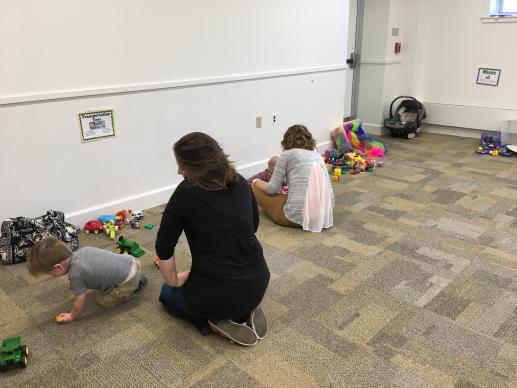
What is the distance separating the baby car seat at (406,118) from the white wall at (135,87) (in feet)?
5.75

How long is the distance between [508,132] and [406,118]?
3.97ft

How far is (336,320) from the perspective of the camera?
6.95ft

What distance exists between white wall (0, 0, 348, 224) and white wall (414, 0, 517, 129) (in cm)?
203

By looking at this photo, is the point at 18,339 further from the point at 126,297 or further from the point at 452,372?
the point at 452,372

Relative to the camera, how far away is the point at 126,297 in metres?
2.23

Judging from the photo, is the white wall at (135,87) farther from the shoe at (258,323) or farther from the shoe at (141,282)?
the shoe at (258,323)

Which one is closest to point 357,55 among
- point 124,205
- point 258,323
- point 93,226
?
point 124,205

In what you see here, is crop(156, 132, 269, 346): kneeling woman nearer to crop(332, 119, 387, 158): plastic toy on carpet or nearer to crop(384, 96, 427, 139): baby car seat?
crop(332, 119, 387, 158): plastic toy on carpet

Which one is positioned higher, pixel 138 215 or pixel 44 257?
pixel 44 257

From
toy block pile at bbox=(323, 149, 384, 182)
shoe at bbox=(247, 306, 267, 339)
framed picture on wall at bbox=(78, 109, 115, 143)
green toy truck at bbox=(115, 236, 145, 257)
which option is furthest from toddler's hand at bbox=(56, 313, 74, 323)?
toy block pile at bbox=(323, 149, 384, 182)

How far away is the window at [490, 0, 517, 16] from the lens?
16.9ft

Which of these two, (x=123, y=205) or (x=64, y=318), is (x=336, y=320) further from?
(x=123, y=205)

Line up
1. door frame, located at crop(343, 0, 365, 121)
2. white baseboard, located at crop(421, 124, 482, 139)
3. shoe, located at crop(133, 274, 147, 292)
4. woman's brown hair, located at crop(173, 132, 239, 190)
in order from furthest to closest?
1. white baseboard, located at crop(421, 124, 482, 139)
2. door frame, located at crop(343, 0, 365, 121)
3. shoe, located at crop(133, 274, 147, 292)
4. woman's brown hair, located at crop(173, 132, 239, 190)

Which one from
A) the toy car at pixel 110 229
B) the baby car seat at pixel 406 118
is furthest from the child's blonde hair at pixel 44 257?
the baby car seat at pixel 406 118
